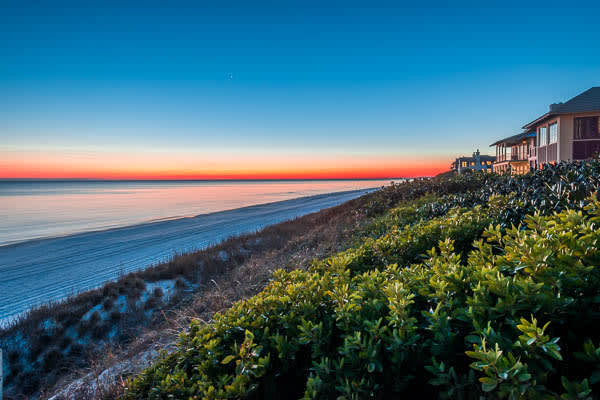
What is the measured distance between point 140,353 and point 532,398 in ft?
17.9

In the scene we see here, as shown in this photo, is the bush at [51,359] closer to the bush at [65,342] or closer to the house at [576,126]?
the bush at [65,342]

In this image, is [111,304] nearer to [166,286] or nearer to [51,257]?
[166,286]

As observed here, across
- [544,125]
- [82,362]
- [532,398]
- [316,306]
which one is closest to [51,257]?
[82,362]

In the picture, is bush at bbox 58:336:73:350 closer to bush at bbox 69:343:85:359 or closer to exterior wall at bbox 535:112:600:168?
bush at bbox 69:343:85:359

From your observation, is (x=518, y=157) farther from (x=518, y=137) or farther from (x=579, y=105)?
(x=579, y=105)

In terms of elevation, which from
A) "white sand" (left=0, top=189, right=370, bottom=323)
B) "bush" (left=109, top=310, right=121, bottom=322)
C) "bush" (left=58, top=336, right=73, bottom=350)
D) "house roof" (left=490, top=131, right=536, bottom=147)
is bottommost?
"white sand" (left=0, top=189, right=370, bottom=323)

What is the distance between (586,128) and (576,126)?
2.03 feet

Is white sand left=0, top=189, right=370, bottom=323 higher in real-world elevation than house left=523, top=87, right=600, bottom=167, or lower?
lower

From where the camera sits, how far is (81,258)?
15.6 m

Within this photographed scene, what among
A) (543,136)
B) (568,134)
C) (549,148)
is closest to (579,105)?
(568,134)

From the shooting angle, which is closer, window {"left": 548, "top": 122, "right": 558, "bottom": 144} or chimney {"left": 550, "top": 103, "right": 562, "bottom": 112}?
chimney {"left": 550, "top": 103, "right": 562, "bottom": 112}

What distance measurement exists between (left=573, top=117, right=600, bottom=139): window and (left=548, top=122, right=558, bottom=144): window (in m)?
1.35

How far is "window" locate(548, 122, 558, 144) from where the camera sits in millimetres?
24719

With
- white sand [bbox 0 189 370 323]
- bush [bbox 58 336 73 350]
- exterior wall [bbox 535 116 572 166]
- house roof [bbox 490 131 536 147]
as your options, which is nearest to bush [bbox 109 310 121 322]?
bush [bbox 58 336 73 350]
